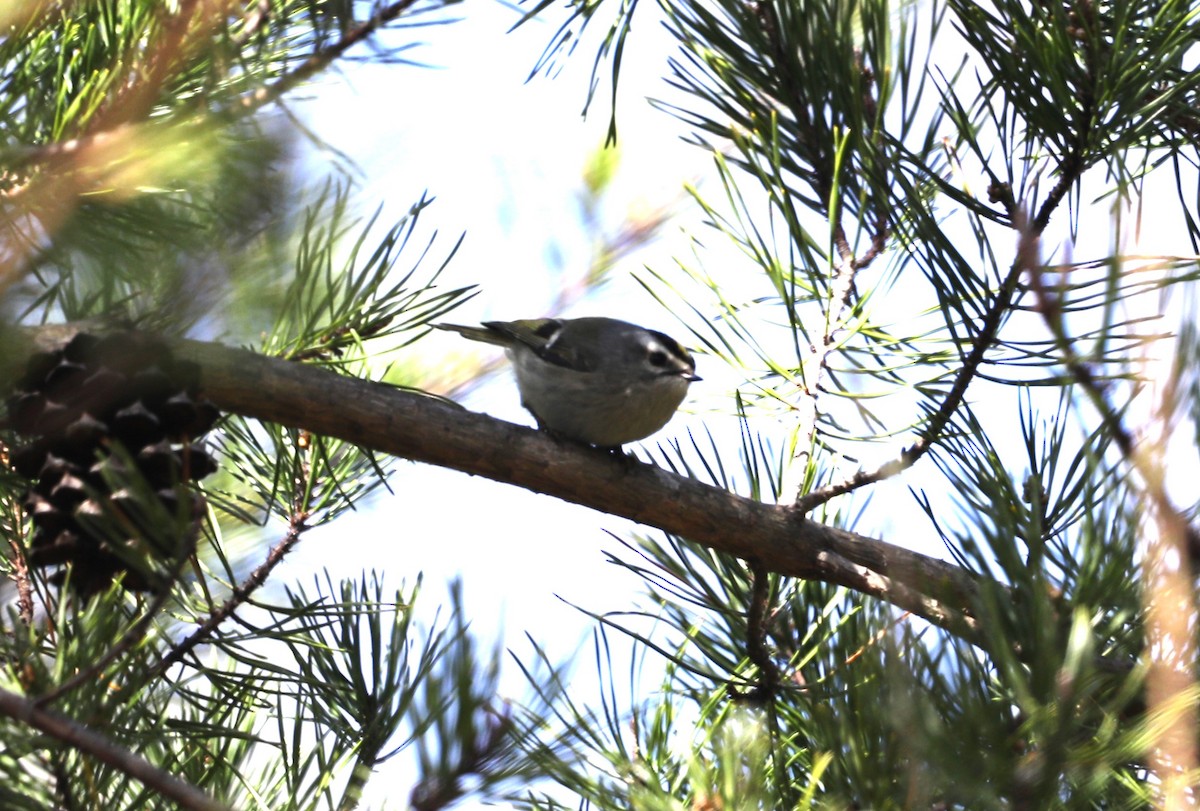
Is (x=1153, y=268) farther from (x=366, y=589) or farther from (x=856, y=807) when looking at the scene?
(x=366, y=589)

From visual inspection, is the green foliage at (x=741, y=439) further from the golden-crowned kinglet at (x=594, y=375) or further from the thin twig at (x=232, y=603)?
the golden-crowned kinglet at (x=594, y=375)

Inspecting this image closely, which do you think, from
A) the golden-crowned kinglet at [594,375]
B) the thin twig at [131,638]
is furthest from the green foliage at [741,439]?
the golden-crowned kinglet at [594,375]

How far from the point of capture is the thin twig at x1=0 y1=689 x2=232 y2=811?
116 centimetres

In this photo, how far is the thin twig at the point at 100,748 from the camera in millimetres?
1161

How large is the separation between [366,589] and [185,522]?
2.96ft

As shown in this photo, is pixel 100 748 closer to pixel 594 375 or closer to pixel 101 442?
pixel 101 442

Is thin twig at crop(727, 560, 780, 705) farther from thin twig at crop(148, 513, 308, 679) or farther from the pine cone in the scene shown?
the pine cone

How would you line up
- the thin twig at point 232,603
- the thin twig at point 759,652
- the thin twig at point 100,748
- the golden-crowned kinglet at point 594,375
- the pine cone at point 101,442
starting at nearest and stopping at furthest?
the thin twig at point 100,748 → the pine cone at point 101,442 → the thin twig at point 232,603 → the thin twig at point 759,652 → the golden-crowned kinglet at point 594,375

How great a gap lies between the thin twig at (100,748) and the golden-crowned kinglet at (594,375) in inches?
89.7

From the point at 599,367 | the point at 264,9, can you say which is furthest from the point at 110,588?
the point at 599,367

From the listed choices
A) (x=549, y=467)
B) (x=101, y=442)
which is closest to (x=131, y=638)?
(x=101, y=442)

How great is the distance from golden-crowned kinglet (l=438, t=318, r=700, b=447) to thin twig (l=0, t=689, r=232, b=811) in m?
2.28

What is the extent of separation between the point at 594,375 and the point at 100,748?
269 cm

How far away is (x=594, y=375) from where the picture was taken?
3.77 metres
